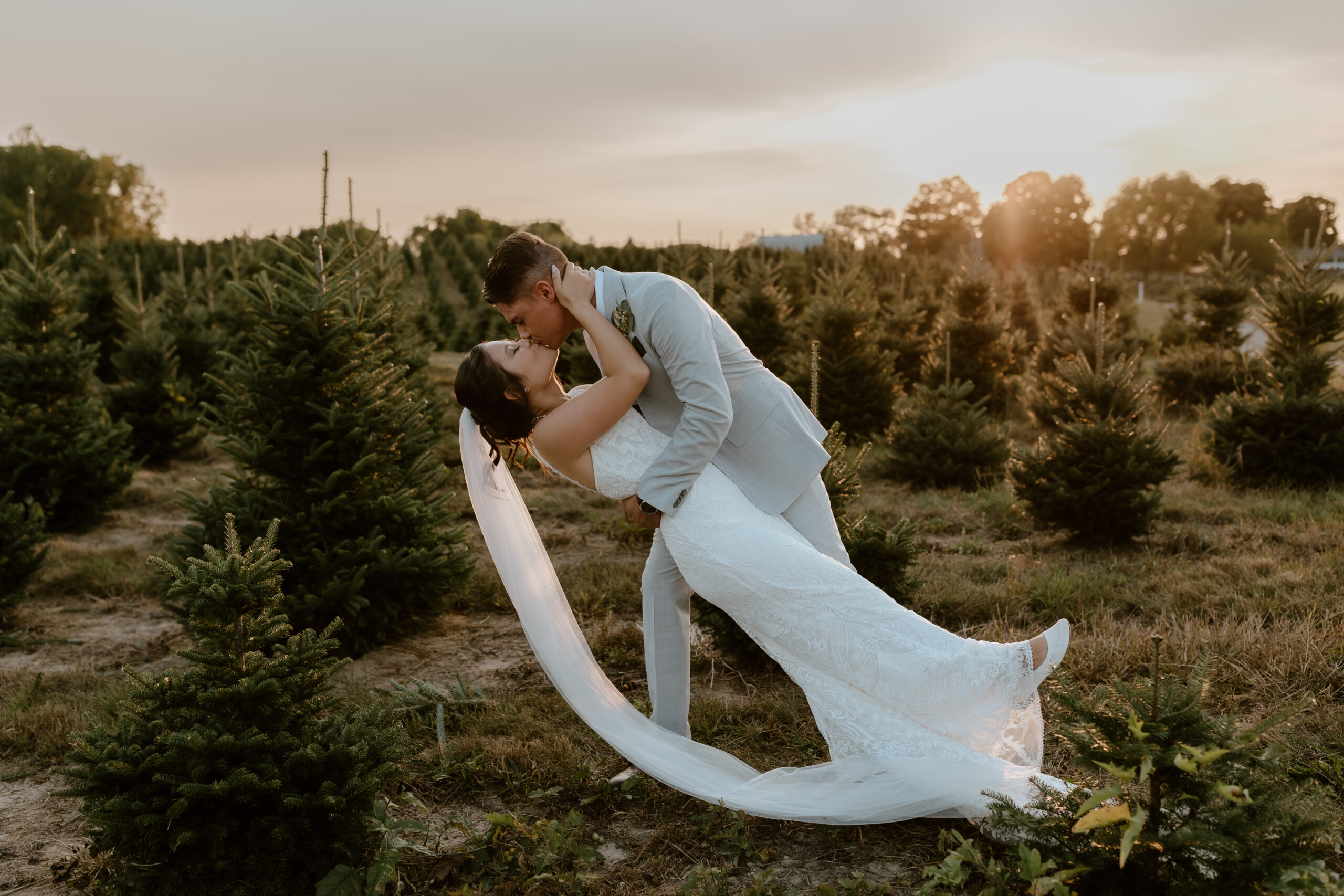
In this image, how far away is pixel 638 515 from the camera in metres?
3.30

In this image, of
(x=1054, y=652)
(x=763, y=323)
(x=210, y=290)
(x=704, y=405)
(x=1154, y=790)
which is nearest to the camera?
(x=1154, y=790)

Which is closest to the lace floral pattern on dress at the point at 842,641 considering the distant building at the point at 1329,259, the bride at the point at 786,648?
the bride at the point at 786,648

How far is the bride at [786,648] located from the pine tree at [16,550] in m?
4.06

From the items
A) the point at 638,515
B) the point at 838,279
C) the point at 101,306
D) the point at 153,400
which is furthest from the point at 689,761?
the point at 101,306

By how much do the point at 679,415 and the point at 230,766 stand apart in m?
1.83

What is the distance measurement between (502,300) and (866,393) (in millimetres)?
7981

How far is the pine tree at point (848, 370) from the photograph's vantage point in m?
10.5

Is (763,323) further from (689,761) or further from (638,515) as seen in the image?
(689,761)

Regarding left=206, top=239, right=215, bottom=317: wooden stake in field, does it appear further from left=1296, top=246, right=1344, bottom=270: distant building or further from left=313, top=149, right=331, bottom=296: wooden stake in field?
left=1296, top=246, right=1344, bottom=270: distant building

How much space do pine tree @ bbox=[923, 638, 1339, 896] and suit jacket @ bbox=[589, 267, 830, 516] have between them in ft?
4.07

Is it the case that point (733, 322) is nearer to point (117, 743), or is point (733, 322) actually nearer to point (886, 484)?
point (886, 484)

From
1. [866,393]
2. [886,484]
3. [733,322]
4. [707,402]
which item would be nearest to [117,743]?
[707,402]

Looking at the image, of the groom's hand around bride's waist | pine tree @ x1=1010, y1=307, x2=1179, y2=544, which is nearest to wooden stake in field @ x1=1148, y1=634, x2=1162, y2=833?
the groom's hand around bride's waist

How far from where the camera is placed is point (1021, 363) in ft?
45.5
